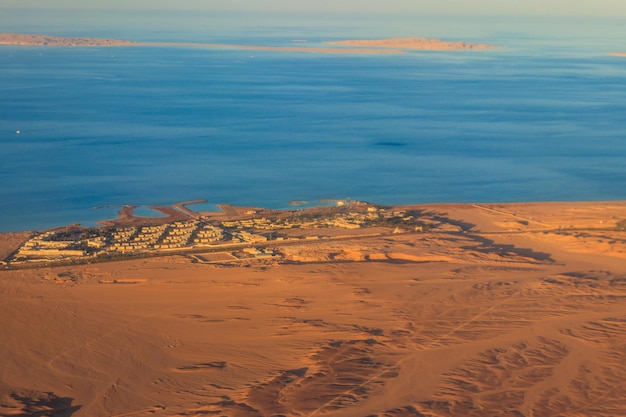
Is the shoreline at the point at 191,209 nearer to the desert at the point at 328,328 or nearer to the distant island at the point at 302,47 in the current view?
the desert at the point at 328,328

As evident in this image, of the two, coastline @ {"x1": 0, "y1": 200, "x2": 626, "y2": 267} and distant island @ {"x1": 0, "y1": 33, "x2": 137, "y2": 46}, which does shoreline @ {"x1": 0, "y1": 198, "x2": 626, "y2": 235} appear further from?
distant island @ {"x1": 0, "y1": 33, "x2": 137, "y2": 46}

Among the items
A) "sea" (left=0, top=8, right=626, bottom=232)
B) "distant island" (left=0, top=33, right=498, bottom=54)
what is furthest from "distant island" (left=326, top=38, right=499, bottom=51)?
"sea" (left=0, top=8, right=626, bottom=232)

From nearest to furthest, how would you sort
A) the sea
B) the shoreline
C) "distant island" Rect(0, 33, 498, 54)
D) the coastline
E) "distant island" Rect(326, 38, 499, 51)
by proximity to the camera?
1. the coastline
2. the shoreline
3. the sea
4. "distant island" Rect(0, 33, 498, 54)
5. "distant island" Rect(326, 38, 499, 51)

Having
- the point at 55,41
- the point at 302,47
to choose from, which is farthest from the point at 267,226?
the point at 55,41

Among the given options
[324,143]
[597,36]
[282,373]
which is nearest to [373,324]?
[282,373]

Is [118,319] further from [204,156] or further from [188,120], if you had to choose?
[188,120]

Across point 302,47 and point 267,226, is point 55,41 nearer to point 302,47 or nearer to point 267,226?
point 302,47

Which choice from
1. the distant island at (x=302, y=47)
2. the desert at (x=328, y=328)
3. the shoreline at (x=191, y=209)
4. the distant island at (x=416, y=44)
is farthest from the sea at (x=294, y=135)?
the distant island at (x=416, y=44)
